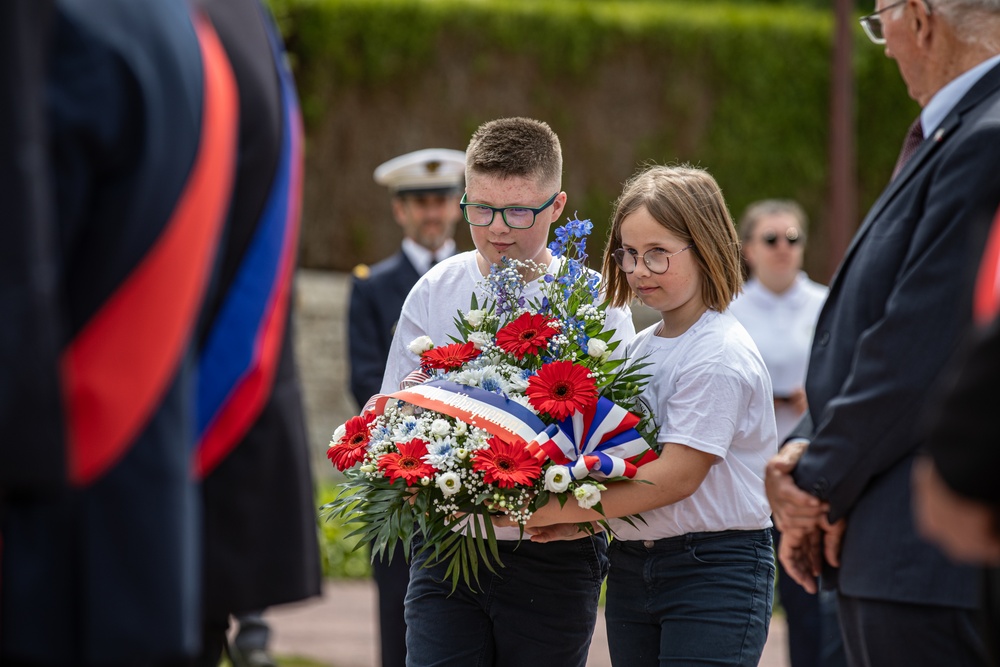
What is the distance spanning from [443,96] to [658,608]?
31.0 ft

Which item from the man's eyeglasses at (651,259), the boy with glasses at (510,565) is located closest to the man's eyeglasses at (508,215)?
the boy with glasses at (510,565)

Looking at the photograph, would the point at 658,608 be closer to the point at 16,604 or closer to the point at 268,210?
the point at 268,210

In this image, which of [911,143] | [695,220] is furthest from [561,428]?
[911,143]

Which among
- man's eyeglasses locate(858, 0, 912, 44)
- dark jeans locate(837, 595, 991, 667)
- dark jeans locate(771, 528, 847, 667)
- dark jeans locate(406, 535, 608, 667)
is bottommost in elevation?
dark jeans locate(771, 528, 847, 667)

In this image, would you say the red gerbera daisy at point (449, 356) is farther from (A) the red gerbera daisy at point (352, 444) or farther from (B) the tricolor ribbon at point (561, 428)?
(A) the red gerbera daisy at point (352, 444)

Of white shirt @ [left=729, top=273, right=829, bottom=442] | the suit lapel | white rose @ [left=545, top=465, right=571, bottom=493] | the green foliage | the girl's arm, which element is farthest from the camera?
the green foliage

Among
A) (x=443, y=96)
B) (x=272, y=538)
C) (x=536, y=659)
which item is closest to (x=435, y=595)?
(x=536, y=659)

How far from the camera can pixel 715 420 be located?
301 cm

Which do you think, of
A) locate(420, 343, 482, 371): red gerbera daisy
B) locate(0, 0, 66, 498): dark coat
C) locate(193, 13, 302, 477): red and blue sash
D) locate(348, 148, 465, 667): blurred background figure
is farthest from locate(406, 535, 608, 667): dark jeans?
locate(348, 148, 465, 667): blurred background figure

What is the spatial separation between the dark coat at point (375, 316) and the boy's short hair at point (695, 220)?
2.71 meters

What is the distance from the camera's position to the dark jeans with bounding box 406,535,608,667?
10.6 ft

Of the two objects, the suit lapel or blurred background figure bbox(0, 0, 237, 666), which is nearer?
blurred background figure bbox(0, 0, 237, 666)

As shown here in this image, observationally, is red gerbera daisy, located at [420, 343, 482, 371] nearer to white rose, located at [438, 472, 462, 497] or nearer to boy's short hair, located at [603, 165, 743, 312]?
white rose, located at [438, 472, 462, 497]

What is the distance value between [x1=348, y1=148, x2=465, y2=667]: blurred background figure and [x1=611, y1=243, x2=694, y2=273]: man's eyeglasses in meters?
2.58
